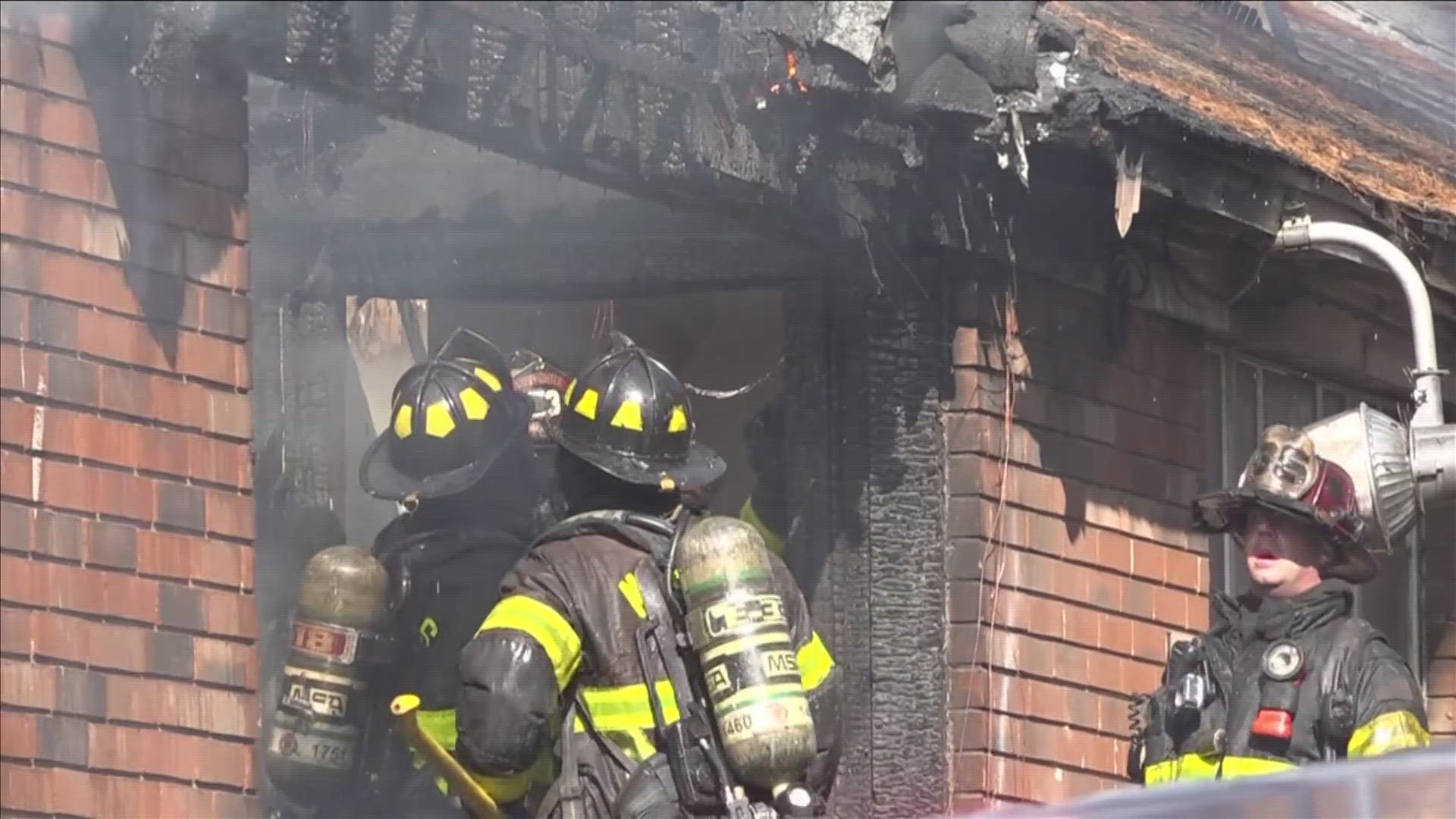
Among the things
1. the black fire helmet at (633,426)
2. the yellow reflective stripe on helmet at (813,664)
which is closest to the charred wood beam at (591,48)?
the black fire helmet at (633,426)

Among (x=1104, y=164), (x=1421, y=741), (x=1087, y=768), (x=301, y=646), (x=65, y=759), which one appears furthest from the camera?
(x=1087, y=768)

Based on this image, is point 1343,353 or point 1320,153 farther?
point 1343,353

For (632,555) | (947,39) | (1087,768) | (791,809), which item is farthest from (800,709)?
(1087,768)

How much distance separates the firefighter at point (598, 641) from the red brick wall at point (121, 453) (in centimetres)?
58

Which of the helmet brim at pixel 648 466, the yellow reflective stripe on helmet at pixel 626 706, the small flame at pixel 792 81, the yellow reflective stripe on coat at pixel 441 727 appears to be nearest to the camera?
the yellow reflective stripe on helmet at pixel 626 706

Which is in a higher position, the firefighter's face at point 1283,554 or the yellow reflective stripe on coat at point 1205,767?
the firefighter's face at point 1283,554

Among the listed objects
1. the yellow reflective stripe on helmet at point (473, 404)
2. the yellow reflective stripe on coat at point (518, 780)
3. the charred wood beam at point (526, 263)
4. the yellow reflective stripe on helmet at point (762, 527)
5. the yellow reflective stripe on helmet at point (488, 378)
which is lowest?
the yellow reflective stripe on coat at point (518, 780)

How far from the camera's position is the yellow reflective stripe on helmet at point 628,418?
675cm

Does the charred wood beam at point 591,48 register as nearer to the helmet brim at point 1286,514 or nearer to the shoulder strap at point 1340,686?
the helmet brim at point 1286,514

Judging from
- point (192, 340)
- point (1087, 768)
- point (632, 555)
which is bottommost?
point (1087, 768)

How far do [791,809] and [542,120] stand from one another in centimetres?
181

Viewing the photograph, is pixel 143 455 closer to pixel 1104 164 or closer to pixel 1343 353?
pixel 1104 164

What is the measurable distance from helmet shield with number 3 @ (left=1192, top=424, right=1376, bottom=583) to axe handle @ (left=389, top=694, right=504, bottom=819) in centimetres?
207

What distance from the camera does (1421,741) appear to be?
20.9ft
